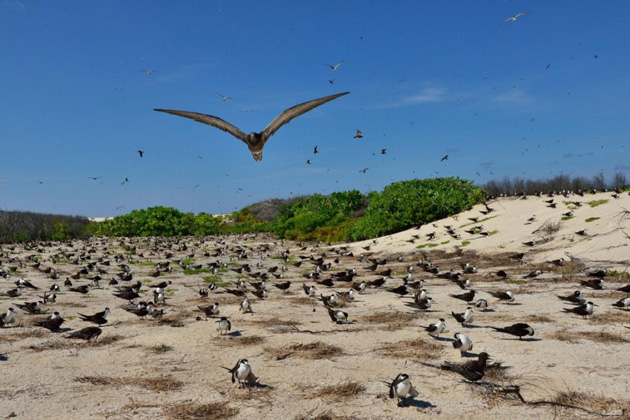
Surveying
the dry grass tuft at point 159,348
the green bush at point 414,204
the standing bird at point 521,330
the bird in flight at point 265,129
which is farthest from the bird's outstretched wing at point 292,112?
the green bush at point 414,204

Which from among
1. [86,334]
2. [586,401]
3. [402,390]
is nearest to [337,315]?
[402,390]

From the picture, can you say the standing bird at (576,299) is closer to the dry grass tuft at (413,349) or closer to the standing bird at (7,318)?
the dry grass tuft at (413,349)

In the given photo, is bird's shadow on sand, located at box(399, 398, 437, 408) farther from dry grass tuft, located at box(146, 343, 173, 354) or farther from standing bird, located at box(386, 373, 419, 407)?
dry grass tuft, located at box(146, 343, 173, 354)

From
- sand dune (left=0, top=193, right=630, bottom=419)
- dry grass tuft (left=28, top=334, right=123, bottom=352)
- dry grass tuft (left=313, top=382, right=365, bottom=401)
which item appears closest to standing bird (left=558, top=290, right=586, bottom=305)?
sand dune (left=0, top=193, right=630, bottom=419)

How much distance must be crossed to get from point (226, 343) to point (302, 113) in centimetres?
527

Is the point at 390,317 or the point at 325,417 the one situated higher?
the point at 390,317

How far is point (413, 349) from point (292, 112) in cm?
507

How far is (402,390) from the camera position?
22.3ft

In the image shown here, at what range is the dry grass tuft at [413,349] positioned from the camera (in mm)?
9055

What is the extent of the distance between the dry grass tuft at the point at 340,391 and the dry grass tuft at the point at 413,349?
70.9 inches

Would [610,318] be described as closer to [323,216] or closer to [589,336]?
[589,336]

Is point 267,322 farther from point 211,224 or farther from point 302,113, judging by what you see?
point 211,224

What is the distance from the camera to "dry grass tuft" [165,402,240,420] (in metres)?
6.66

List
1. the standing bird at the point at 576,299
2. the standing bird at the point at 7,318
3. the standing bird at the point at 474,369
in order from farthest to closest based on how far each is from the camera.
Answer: the standing bird at the point at 576,299 < the standing bird at the point at 7,318 < the standing bird at the point at 474,369
